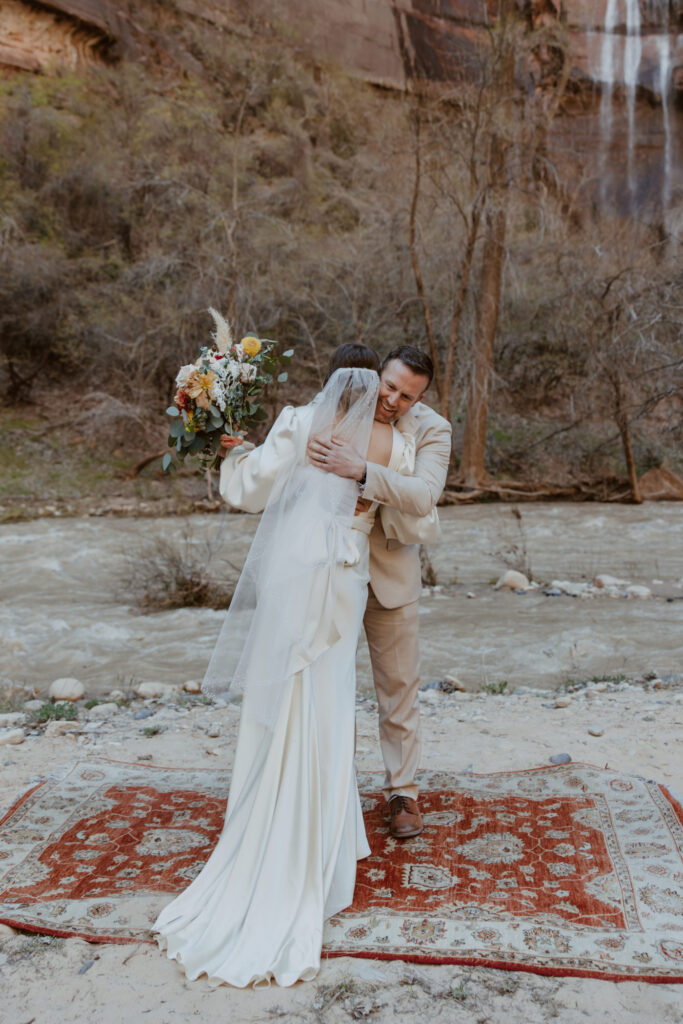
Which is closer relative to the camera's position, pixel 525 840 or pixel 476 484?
pixel 525 840

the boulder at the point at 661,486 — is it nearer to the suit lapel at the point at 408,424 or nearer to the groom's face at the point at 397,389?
the suit lapel at the point at 408,424

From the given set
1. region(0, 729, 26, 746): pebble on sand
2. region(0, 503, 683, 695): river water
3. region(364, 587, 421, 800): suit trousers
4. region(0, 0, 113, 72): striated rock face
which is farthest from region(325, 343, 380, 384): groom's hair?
region(0, 0, 113, 72): striated rock face

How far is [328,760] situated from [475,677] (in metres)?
4.19

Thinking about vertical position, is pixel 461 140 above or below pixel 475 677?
above

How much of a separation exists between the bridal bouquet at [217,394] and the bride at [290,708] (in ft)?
0.53

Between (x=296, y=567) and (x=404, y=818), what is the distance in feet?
4.33

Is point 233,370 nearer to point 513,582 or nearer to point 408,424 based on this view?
point 408,424

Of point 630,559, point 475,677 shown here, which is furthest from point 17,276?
point 475,677

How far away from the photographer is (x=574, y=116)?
101 feet

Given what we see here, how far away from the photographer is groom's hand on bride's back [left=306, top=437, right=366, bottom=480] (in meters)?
3.27

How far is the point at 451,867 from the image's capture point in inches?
138

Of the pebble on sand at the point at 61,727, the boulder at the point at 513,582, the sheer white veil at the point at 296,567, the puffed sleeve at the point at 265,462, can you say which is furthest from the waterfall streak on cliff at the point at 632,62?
the puffed sleeve at the point at 265,462

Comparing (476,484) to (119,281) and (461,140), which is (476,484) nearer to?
(461,140)

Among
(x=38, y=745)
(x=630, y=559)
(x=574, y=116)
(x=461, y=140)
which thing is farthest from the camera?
(x=574, y=116)
